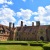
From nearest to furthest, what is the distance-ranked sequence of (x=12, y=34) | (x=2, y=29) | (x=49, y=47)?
(x=49, y=47), (x=2, y=29), (x=12, y=34)

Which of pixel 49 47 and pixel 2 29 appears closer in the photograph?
pixel 49 47

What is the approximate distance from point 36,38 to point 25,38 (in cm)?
569

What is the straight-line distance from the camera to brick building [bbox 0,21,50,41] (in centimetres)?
8250

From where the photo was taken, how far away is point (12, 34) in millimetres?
84938

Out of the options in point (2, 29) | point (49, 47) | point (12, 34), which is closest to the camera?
point (49, 47)

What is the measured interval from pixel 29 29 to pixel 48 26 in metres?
9.22

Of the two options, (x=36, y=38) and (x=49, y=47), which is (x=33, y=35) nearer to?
(x=36, y=38)

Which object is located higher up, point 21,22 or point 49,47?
point 21,22

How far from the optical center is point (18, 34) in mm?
87625

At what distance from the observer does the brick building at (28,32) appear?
271ft

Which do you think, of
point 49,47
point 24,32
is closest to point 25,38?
point 24,32

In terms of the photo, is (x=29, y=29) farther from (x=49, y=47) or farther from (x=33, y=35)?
(x=49, y=47)

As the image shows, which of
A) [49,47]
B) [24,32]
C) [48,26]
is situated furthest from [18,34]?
[49,47]

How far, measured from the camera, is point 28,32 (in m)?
85.5
